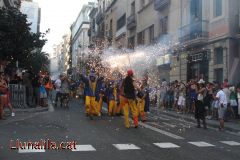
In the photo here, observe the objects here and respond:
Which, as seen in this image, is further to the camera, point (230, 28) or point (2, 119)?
point (230, 28)

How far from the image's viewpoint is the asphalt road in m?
8.85

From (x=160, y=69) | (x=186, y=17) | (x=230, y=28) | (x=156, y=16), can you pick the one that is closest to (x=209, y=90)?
(x=230, y=28)

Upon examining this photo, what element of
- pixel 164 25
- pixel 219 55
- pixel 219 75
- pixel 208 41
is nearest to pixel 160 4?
pixel 164 25

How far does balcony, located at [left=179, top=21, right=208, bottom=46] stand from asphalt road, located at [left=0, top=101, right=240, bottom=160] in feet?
37.7

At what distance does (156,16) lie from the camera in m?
34.7

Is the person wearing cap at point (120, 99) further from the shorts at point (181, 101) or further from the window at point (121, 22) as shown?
the window at point (121, 22)

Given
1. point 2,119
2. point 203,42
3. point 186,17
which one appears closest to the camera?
point 2,119

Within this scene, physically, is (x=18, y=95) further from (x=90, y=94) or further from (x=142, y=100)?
(x=142, y=100)

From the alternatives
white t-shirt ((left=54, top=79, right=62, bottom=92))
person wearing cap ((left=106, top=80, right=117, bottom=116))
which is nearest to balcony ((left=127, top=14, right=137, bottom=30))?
white t-shirt ((left=54, top=79, right=62, bottom=92))

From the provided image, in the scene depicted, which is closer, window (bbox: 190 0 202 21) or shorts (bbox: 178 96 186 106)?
shorts (bbox: 178 96 186 106)

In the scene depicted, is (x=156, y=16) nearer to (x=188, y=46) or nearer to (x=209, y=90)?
(x=188, y=46)

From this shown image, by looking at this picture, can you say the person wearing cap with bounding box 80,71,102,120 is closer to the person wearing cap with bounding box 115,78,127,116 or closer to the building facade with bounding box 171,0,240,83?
the person wearing cap with bounding box 115,78,127,116

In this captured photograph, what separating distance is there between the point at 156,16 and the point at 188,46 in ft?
29.3

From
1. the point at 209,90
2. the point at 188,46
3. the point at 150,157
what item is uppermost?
the point at 188,46
